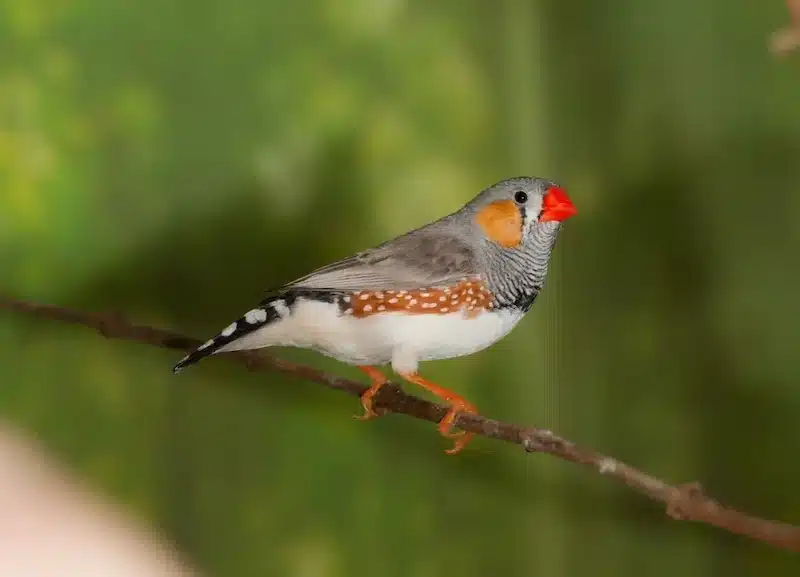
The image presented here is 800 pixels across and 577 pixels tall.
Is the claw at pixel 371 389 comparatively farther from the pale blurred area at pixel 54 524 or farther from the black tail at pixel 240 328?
the pale blurred area at pixel 54 524

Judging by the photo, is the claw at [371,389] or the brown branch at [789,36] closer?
the brown branch at [789,36]

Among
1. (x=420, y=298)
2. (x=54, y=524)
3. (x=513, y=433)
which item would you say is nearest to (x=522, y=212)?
(x=420, y=298)

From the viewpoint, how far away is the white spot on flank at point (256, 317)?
1170 millimetres

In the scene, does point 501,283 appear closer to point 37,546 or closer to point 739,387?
point 739,387

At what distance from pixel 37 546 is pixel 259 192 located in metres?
0.58

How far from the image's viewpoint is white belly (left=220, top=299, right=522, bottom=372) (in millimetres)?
1197

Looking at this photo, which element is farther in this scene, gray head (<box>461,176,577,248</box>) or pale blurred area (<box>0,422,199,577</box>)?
gray head (<box>461,176,577,248</box>)

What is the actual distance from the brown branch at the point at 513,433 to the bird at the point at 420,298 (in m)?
0.04

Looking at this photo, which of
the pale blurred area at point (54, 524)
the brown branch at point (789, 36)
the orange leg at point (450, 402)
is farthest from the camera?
the orange leg at point (450, 402)

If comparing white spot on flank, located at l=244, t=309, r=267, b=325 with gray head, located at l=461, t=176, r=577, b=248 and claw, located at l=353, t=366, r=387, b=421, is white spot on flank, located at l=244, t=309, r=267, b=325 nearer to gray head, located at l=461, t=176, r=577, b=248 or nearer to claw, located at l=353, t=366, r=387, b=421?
claw, located at l=353, t=366, r=387, b=421

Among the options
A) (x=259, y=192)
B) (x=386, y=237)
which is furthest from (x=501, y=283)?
(x=259, y=192)

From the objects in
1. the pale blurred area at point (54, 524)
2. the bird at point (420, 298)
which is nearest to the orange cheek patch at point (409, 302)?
the bird at point (420, 298)

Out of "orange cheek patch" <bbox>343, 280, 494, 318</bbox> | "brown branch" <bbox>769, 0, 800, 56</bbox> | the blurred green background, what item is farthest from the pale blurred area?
"brown branch" <bbox>769, 0, 800, 56</bbox>

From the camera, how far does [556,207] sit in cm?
125
